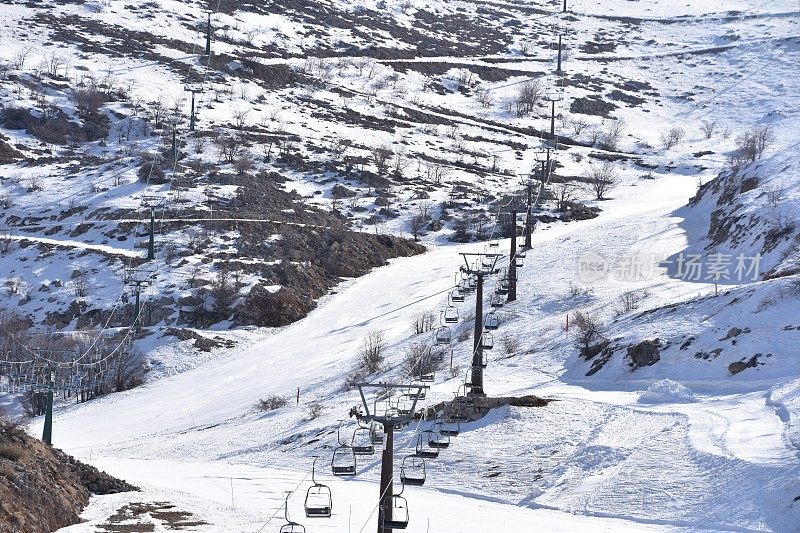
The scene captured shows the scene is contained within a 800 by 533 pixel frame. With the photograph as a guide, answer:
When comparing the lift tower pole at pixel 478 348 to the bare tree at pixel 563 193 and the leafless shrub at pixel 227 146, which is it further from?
the leafless shrub at pixel 227 146

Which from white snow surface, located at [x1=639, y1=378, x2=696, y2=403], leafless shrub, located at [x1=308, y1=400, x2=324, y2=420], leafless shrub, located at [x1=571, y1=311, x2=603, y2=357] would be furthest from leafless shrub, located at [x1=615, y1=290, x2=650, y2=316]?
leafless shrub, located at [x1=308, y1=400, x2=324, y2=420]

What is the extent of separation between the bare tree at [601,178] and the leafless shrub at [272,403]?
1906 inches

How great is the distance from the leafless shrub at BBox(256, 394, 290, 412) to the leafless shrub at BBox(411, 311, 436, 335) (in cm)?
971

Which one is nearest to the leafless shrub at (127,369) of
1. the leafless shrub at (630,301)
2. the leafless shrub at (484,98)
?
the leafless shrub at (630,301)

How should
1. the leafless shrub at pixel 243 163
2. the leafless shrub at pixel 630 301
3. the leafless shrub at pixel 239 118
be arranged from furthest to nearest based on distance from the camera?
the leafless shrub at pixel 239 118 → the leafless shrub at pixel 243 163 → the leafless shrub at pixel 630 301

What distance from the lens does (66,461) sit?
27.9 metres

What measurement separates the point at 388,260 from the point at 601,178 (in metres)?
29.3

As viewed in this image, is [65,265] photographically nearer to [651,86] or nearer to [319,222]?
[319,222]

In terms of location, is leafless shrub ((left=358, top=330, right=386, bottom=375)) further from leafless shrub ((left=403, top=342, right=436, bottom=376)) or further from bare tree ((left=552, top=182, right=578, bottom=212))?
bare tree ((left=552, top=182, right=578, bottom=212))

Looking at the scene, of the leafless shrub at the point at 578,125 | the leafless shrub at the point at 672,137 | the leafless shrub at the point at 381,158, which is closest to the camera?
Result: the leafless shrub at the point at 381,158

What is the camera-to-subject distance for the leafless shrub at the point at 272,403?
153ft

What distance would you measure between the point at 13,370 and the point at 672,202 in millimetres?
53478

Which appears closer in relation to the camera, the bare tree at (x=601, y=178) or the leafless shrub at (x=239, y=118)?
the bare tree at (x=601, y=178)

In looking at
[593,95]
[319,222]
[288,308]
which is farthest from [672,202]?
[593,95]
